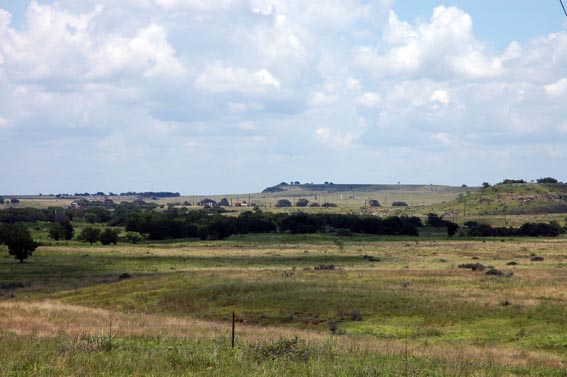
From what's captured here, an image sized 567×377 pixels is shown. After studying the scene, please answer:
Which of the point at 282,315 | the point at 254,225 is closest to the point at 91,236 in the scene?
the point at 254,225

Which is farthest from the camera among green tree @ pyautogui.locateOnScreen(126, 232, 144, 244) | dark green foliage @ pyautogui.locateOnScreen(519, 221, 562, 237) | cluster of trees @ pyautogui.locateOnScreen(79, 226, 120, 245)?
dark green foliage @ pyautogui.locateOnScreen(519, 221, 562, 237)

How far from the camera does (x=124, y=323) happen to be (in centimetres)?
2700

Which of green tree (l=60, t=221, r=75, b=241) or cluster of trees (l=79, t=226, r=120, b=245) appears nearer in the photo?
cluster of trees (l=79, t=226, r=120, b=245)

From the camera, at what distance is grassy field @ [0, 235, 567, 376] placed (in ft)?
52.4

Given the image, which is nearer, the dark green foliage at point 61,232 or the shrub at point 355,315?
the shrub at point 355,315

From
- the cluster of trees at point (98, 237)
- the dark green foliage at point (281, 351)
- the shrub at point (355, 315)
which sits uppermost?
the dark green foliage at point (281, 351)

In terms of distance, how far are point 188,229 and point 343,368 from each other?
11337 centimetres

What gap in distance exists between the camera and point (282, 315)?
3700cm

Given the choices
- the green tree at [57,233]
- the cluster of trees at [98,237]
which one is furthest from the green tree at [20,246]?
the green tree at [57,233]

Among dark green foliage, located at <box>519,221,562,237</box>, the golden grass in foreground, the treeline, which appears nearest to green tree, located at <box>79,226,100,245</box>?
the treeline

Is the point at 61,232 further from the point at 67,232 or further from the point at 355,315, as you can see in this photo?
the point at 355,315

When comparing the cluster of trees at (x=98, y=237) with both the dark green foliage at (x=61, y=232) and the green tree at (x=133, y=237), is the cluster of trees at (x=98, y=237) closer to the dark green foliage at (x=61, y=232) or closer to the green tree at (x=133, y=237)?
the dark green foliage at (x=61, y=232)

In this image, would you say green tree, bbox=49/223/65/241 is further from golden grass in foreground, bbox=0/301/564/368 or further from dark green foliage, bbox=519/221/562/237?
dark green foliage, bbox=519/221/562/237

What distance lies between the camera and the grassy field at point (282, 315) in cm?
1598
